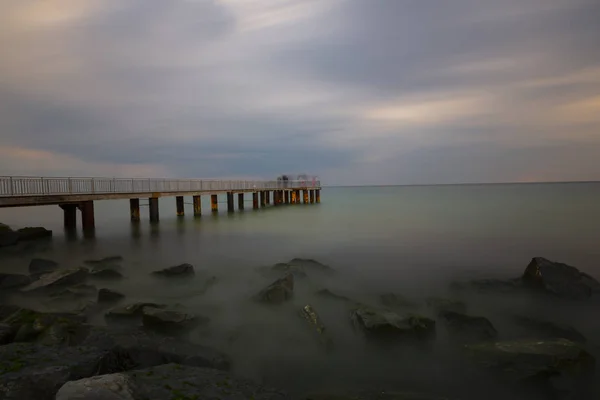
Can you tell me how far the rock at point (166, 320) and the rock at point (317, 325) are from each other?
2.33m

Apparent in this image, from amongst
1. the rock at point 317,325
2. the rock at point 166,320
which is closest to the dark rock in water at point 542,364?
the rock at point 317,325

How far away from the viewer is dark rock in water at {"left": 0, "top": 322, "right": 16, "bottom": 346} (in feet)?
16.7

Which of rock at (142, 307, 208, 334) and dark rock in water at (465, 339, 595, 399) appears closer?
dark rock in water at (465, 339, 595, 399)

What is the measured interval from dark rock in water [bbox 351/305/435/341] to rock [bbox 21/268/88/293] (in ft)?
26.5

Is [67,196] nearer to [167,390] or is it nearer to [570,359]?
[167,390]

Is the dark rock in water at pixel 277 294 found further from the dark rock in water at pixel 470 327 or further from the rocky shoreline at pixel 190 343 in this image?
the dark rock in water at pixel 470 327

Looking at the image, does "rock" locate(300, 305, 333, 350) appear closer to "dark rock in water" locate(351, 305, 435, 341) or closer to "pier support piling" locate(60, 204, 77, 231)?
"dark rock in water" locate(351, 305, 435, 341)

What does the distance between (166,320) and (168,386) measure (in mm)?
3607

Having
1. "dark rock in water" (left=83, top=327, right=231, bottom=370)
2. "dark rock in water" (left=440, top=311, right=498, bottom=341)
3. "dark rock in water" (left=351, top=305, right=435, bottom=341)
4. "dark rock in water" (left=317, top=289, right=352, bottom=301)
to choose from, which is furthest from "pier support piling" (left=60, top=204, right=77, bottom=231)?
"dark rock in water" (left=440, top=311, right=498, bottom=341)

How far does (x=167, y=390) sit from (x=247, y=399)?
800mm

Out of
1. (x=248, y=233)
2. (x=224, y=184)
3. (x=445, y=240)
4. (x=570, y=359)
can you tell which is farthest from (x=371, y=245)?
(x=224, y=184)

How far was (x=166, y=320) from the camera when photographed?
22.0ft

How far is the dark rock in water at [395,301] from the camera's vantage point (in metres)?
8.58

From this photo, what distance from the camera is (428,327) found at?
661 cm
